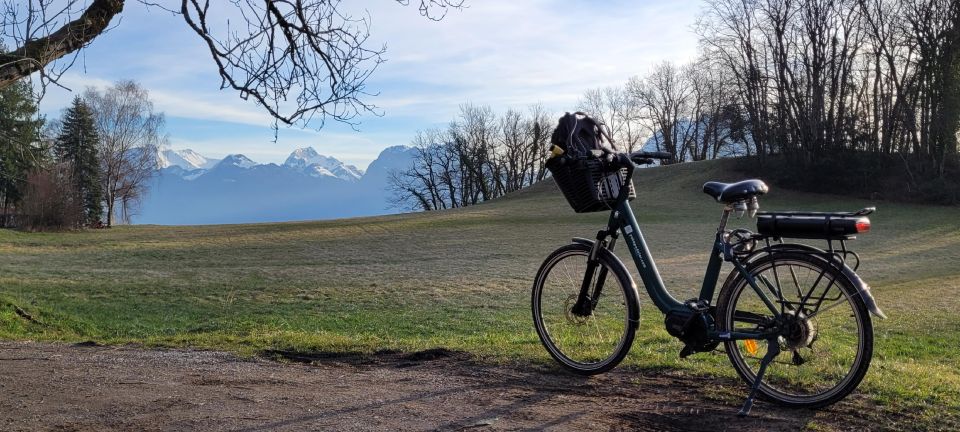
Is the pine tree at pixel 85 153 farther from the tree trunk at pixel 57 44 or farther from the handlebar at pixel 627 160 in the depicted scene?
the handlebar at pixel 627 160

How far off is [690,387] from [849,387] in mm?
883

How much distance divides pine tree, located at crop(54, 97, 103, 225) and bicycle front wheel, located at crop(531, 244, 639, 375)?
57.9m

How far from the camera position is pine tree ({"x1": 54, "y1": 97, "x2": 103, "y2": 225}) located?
184ft

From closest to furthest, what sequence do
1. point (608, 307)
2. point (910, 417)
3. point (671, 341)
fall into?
1. point (910, 417)
2. point (608, 307)
3. point (671, 341)

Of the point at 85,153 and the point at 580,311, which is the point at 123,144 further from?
the point at 580,311

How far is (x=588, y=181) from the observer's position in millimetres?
4574

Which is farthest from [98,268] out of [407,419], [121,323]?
[407,419]

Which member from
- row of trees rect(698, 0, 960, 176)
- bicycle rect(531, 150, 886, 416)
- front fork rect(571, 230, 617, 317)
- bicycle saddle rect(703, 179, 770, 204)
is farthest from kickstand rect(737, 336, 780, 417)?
row of trees rect(698, 0, 960, 176)

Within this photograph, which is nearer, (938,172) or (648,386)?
(648,386)

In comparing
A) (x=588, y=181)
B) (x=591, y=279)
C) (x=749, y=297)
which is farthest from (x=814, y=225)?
(x=591, y=279)

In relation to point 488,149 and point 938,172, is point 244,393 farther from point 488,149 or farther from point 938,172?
point 488,149

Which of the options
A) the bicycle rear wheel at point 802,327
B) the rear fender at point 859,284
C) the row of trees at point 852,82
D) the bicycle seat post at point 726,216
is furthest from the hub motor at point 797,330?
the row of trees at point 852,82

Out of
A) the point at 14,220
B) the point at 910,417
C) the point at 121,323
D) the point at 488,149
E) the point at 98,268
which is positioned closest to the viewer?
the point at 910,417

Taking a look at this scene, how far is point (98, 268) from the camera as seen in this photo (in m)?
25.5
